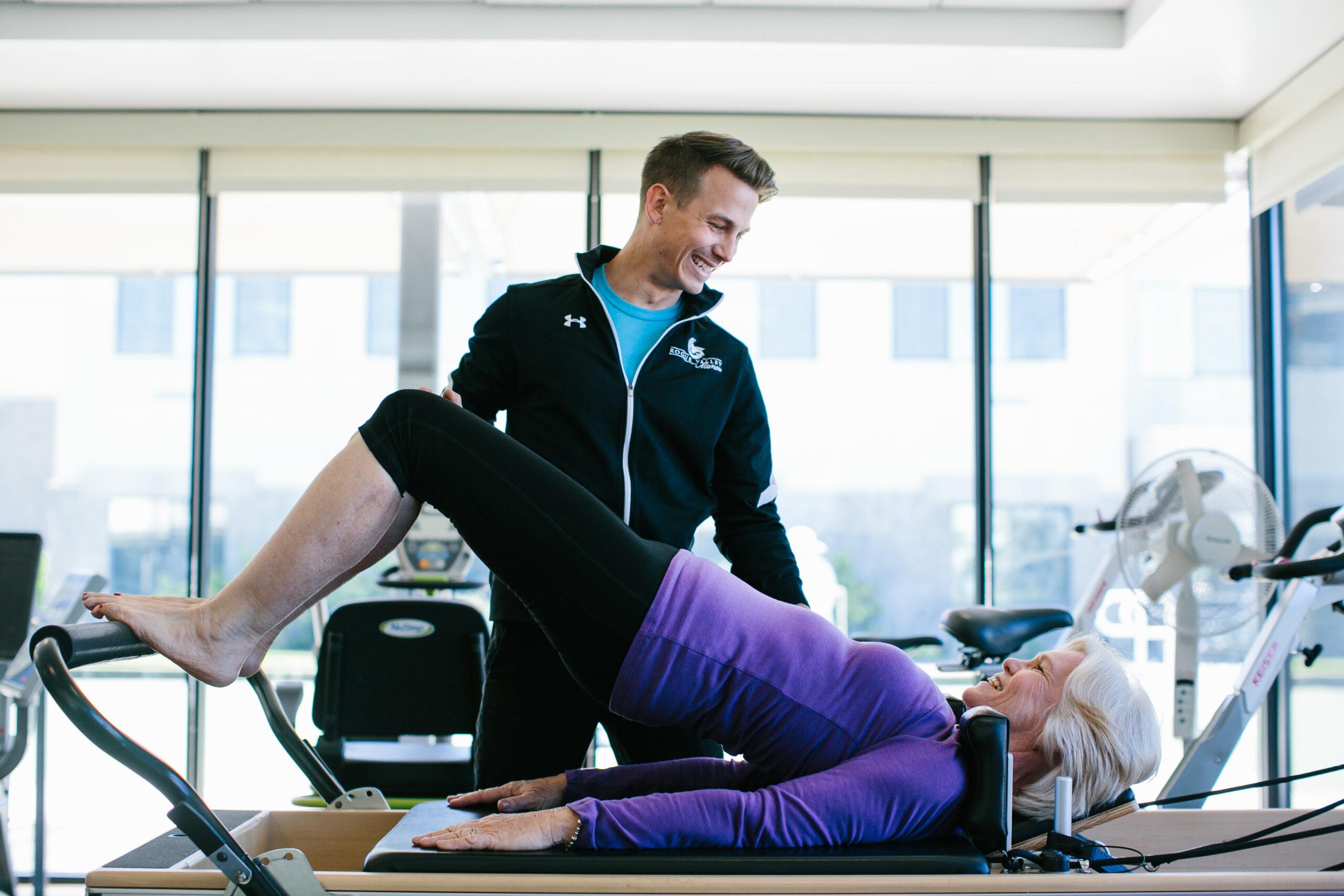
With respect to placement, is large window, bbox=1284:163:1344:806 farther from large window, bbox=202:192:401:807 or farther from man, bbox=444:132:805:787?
large window, bbox=202:192:401:807

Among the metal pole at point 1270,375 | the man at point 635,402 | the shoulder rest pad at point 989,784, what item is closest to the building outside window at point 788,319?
the metal pole at point 1270,375

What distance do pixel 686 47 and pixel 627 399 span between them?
5.54 ft

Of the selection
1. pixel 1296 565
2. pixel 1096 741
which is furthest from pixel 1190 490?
pixel 1096 741

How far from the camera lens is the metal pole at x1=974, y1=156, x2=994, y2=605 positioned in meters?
3.53

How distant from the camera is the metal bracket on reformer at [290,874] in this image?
1.08 meters

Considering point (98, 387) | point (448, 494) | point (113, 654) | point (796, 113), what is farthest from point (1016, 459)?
point (98, 387)

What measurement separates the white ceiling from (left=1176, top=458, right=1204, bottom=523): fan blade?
1268 millimetres

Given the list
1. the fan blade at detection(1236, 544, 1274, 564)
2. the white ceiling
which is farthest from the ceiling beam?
the fan blade at detection(1236, 544, 1274, 564)

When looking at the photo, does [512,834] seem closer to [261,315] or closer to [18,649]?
[18,649]

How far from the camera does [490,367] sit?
1697 mm

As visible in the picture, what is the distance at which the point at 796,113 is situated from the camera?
135 inches

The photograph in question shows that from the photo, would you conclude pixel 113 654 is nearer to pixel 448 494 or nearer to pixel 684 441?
pixel 448 494

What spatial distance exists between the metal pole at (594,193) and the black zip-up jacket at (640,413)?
1.74 m

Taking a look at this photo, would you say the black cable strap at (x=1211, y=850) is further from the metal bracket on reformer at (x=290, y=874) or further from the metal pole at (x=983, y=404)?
the metal pole at (x=983, y=404)
